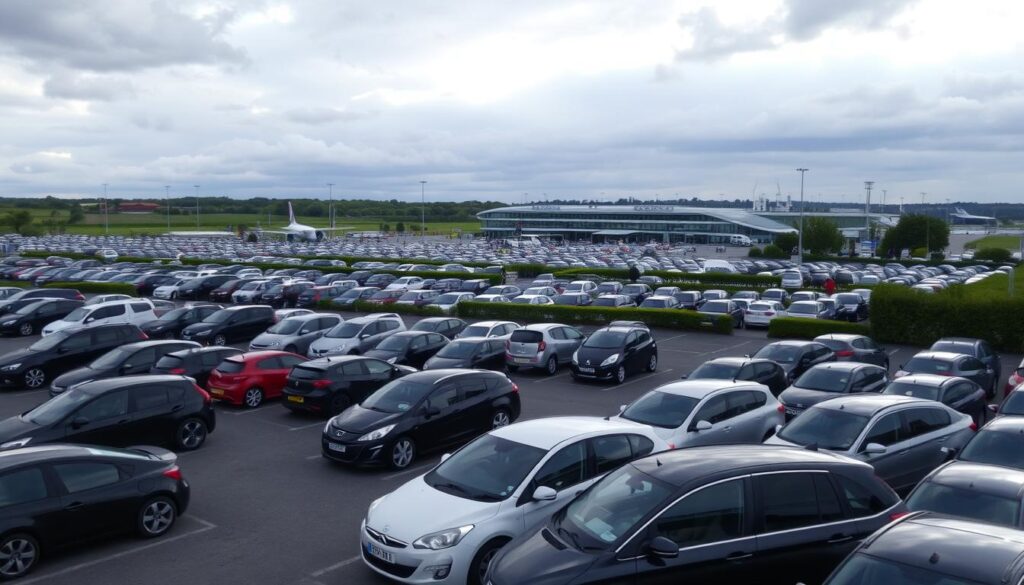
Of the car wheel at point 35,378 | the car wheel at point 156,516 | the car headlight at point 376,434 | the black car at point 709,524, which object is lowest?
the car wheel at point 35,378

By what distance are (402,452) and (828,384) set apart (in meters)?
8.43

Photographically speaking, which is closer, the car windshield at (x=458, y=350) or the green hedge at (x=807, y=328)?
the car windshield at (x=458, y=350)

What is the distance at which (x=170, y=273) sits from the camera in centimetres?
4594

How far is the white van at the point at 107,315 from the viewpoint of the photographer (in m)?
26.5

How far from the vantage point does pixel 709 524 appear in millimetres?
6113

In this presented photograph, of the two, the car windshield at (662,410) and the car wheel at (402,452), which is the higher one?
the car windshield at (662,410)

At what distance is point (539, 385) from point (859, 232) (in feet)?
512

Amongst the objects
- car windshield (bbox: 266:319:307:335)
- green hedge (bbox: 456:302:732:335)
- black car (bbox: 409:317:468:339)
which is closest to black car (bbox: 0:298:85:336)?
car windshield (bbox: 266:319:307:335)

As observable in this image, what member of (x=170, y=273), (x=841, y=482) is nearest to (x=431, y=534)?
(x=841, y=482)

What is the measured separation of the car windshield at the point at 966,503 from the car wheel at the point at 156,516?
8348 millimetres

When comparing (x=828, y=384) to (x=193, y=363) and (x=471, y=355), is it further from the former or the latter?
(x=193, y=363)

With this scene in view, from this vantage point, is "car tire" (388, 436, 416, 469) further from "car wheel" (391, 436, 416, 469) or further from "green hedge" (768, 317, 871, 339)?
"green hedge" (768, 317, 871, 339)

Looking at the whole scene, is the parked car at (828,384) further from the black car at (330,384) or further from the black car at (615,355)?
the black car at (330,384)

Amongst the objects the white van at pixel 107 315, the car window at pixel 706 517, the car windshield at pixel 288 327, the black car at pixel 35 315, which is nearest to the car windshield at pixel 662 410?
the car window at pixel 706 517
